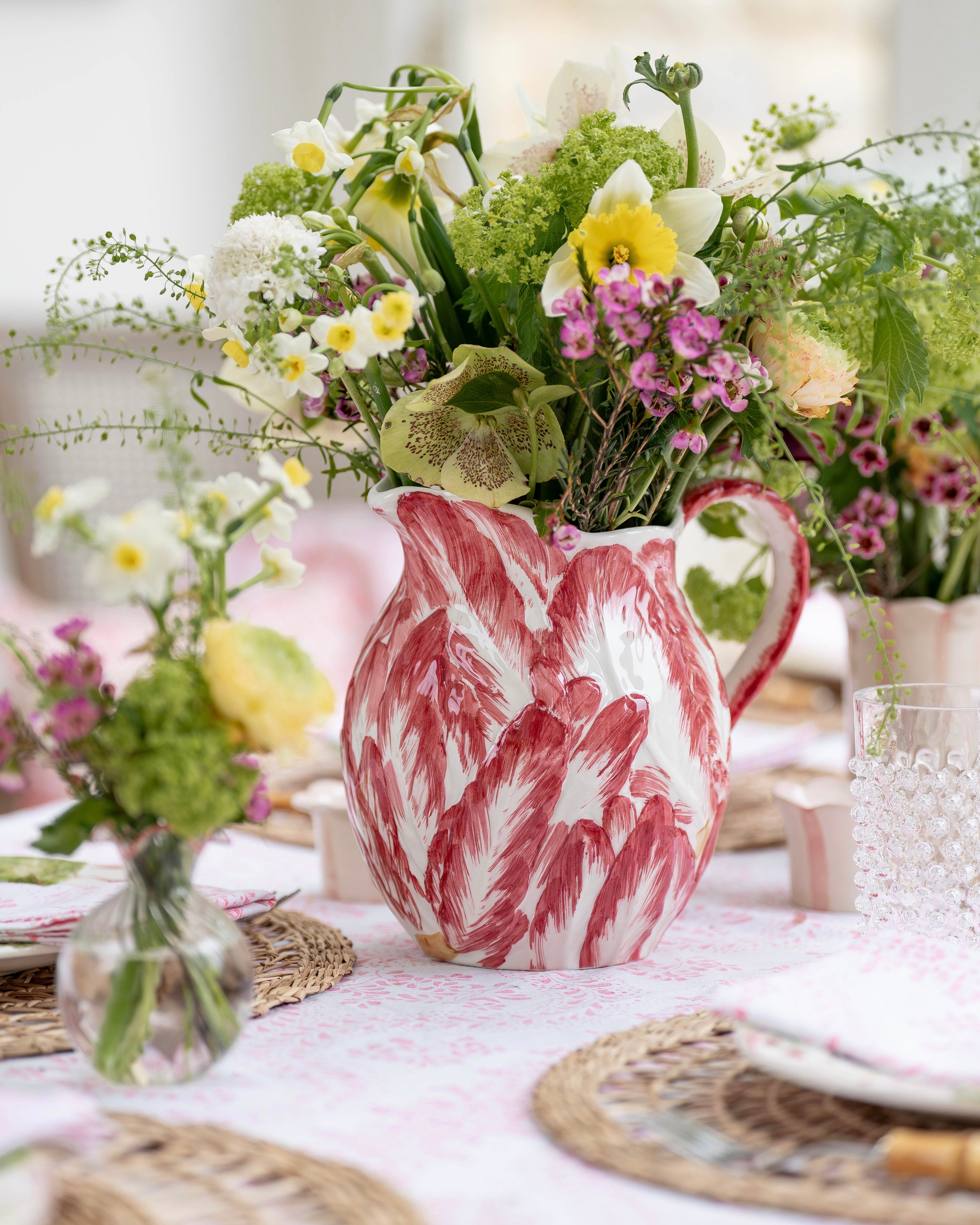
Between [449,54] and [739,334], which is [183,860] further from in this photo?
[449,54]

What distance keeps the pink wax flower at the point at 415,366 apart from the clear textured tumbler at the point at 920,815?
32 centimetres

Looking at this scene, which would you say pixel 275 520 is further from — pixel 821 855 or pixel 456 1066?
pixel 821 855

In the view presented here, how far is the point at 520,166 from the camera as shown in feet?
2.33

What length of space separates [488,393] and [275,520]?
0.17m

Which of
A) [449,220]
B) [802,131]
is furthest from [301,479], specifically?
[802,131]

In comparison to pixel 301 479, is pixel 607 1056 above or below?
below

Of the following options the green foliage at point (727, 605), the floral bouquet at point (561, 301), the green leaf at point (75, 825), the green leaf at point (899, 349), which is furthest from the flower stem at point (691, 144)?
the green leaf at point (75, 825)

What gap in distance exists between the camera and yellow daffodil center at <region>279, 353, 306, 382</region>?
0.60 meters

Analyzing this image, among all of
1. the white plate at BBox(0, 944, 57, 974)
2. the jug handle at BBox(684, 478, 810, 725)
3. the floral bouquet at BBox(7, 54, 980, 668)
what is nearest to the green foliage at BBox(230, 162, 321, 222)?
the floral bouquet at BBox(7, 54, 980, 668)

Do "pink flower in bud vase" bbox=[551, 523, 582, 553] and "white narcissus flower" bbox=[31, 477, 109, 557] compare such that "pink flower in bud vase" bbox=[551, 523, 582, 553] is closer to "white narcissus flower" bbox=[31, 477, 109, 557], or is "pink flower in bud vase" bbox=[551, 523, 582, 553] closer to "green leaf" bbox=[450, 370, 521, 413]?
"green leaf" bbox=[450, 370, 521, 413]

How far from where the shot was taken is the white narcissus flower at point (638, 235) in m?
0.59

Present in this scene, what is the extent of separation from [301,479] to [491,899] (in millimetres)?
285

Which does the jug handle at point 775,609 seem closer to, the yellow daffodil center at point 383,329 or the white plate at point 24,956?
the yellow daffodil center at point 383,329

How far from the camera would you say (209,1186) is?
0.44m
